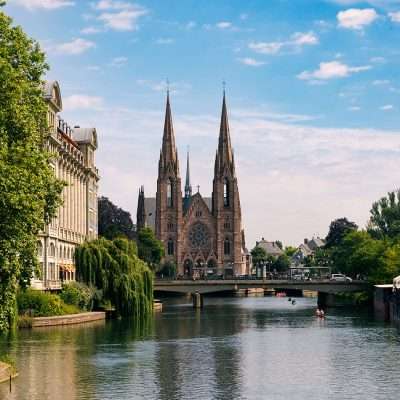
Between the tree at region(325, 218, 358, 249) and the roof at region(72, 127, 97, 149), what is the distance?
86533 mm

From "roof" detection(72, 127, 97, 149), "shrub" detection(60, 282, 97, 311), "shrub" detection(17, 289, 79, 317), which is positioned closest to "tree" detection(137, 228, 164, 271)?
"roof" detection(72, 127, 97, 149)

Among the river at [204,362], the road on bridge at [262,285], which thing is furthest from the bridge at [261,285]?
the river at [204,362]

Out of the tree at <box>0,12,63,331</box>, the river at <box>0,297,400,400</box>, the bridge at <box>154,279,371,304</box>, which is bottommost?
the river at <box>0,297,400,400</box>

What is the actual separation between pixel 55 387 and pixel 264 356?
16.7 m

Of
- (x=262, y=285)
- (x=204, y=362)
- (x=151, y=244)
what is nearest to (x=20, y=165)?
(x=204, y=362)

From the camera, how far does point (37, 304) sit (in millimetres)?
69438

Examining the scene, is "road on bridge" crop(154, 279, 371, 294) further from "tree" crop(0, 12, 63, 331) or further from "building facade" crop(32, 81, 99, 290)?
"tree" crop(0, 12, 63, 331)

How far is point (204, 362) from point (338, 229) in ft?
465

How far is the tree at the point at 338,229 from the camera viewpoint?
185375mm

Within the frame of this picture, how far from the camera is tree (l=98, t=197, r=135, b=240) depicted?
139 m

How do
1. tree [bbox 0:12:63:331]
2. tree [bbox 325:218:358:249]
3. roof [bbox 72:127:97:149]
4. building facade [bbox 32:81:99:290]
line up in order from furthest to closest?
tree [bbox 325:218:358:249] < roof [bbox 72:127:97:149] < building facade [bbox 32:81:99:290] < tree [bbox 0:12:63:331]

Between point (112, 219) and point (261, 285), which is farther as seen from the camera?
point (112, 219)

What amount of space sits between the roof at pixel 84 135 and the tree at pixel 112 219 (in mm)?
29932

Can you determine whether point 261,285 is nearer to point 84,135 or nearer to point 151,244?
point 84,135
